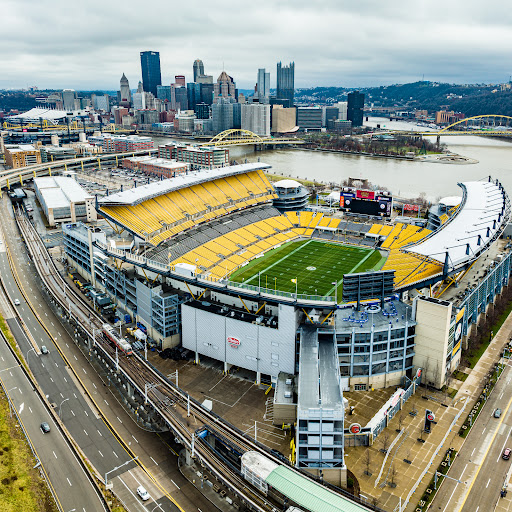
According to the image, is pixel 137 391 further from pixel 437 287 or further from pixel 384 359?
pixel 437 287

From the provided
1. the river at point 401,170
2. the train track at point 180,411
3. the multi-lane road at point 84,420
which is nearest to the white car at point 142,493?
the multi-lane road at point 84,420

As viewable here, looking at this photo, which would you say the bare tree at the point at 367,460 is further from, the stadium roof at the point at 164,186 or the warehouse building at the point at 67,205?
the warehouse building at the point at 67,205

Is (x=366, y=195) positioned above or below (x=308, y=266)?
above

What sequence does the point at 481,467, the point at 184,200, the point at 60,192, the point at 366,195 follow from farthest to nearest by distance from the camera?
the point at 60,192 < the point at 366,195 < the point at 184,200 < the point at 481,467

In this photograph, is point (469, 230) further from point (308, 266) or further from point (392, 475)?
point (392, 475)

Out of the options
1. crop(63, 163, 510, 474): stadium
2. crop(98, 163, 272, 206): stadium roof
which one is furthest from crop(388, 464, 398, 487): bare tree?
crop(98, 163, 272, 206): stadium roof

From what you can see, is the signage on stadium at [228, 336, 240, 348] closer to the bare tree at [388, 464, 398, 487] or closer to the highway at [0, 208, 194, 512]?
the highway at [0, 208, 194, 512]

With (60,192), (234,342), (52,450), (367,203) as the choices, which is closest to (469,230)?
(367,203)

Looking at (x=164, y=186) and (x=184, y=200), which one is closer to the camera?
(x=164, y=186)
